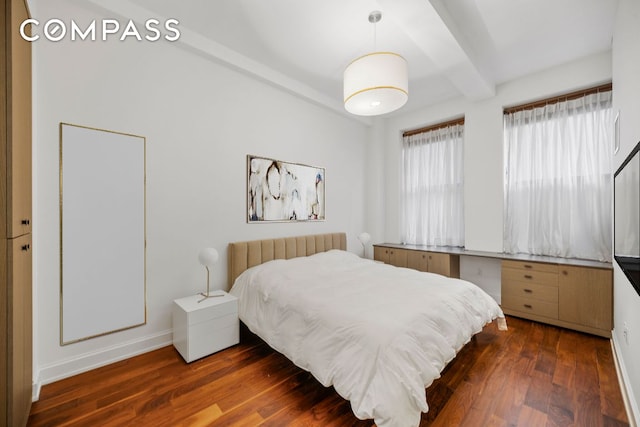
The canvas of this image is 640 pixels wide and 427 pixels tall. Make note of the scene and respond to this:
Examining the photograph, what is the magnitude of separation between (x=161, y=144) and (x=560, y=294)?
14.2ft

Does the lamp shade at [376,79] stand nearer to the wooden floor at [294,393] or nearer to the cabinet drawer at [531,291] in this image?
the wooden floor at [294,393]

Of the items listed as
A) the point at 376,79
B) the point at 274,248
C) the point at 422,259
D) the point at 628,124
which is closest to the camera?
the point at 628,124

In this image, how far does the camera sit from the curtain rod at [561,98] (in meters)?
2.87

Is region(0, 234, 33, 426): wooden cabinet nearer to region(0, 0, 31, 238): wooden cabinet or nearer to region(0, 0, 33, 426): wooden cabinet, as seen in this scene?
region(0, 0, 33, 426): wooden cabinet

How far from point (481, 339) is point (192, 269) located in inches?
118

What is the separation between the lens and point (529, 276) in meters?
2.94

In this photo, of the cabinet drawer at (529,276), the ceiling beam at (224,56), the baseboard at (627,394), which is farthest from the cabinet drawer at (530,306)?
the ceiling beam at (224,56)

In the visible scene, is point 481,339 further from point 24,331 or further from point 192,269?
point 24,331

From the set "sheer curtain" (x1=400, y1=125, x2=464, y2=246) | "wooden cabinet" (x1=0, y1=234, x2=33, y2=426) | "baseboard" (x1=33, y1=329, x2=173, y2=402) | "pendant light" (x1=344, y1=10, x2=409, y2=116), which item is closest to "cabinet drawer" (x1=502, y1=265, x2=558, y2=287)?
"sheer curtain" (x1=400, y1=125, x2=464, y2=246)

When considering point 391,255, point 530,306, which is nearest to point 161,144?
point 391,255

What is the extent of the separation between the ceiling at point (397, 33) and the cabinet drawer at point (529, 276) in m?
2.27

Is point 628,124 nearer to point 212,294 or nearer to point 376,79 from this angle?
point 376,79

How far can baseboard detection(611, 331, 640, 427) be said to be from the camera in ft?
4.88

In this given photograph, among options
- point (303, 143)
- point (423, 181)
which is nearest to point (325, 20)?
point (303, 143)
